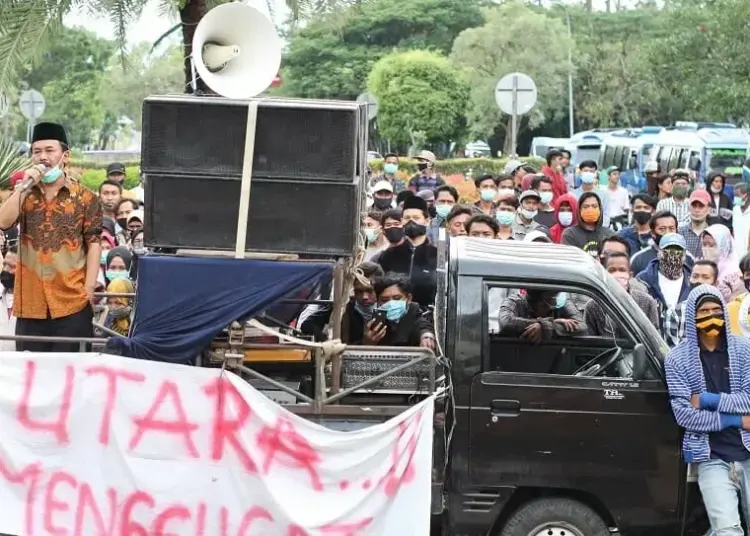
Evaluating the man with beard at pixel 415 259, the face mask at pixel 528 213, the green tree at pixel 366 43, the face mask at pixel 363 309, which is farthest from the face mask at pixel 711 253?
the green tree at pixel 366 43

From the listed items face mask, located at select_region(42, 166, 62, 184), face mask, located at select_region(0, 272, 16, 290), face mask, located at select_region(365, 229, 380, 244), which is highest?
face mask, located at select_region(42, 166, 62, 184)

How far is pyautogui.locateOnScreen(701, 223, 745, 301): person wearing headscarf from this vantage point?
10328mm

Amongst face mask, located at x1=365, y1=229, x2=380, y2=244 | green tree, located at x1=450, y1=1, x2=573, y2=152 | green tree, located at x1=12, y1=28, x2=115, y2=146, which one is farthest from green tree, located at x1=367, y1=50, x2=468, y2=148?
face mask, located at x1=365, y1=229, x2=380, y2=244

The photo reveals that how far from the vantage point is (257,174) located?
6.16 meters

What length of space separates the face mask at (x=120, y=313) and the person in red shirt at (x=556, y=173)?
7934 millimetres

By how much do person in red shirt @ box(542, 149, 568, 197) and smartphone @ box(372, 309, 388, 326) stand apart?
25.8 ft

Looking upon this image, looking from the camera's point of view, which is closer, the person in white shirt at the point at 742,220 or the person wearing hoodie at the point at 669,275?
the person wearing hoodie at the point at 669,275

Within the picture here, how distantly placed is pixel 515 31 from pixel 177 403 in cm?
5059

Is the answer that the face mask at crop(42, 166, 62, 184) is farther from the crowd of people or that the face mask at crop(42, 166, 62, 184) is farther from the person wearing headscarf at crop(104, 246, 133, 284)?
the person wearing headscarf at crop(104, 246, 133, 284)

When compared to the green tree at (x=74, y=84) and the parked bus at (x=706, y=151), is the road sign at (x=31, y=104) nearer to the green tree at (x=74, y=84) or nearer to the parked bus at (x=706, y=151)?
the parked bus at (x=706, y=151)

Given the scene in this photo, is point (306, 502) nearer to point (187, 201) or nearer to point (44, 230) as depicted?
point (187, 201)

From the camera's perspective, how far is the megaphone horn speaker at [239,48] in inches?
256

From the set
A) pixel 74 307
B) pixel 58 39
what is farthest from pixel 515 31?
pixel 74 307

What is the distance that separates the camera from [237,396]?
626 cm
